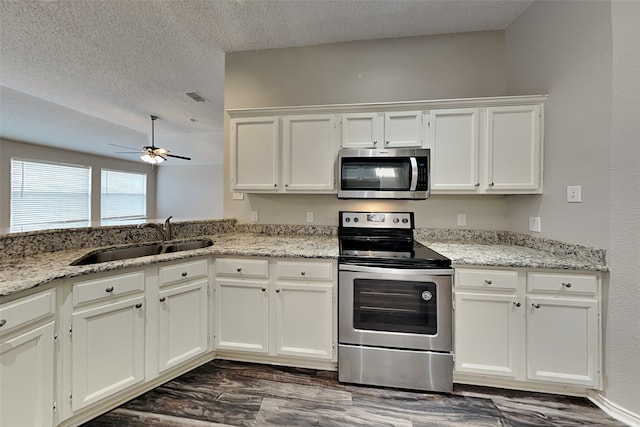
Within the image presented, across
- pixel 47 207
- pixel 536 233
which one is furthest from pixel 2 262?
pixel 47 207

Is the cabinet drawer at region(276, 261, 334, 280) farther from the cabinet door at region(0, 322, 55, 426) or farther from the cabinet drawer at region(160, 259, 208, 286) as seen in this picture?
the cabinet door at region(0, 322, 55, 426)

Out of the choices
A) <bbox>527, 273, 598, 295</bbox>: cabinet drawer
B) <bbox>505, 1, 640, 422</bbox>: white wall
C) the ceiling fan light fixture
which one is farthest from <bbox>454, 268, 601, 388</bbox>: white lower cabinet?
the ceiling fan light fixture

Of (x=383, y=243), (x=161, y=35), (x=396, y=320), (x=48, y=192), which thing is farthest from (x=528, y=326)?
(x=48, y=192)

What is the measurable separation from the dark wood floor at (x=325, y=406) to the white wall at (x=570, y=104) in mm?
1141

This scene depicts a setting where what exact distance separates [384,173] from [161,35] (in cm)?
260

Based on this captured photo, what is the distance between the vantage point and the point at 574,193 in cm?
189

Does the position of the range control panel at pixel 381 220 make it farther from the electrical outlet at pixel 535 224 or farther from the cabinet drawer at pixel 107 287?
the cabinet drawer at pixel 107 287

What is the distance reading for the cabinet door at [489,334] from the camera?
1815 mm

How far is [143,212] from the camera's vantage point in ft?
27.8

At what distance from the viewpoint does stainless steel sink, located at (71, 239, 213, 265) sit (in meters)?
1.87

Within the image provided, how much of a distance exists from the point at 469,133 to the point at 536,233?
1.01 m

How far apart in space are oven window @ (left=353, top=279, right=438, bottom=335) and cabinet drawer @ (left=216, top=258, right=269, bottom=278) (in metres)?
0.74

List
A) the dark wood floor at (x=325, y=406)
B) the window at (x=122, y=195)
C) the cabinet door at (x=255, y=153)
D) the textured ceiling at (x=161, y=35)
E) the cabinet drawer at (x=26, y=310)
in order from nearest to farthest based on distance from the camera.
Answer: the cabinet drawer at (x=26, y=310) → the dark wood floor at (x=325, y=406) → the textured ceiling at (x=161, y=35) → the cabinet door at (x=255, y=153) → the window at (x=122, y=195)

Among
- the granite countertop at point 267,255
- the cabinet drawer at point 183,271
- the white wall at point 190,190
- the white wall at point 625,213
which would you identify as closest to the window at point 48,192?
the white wall at point 190,190
